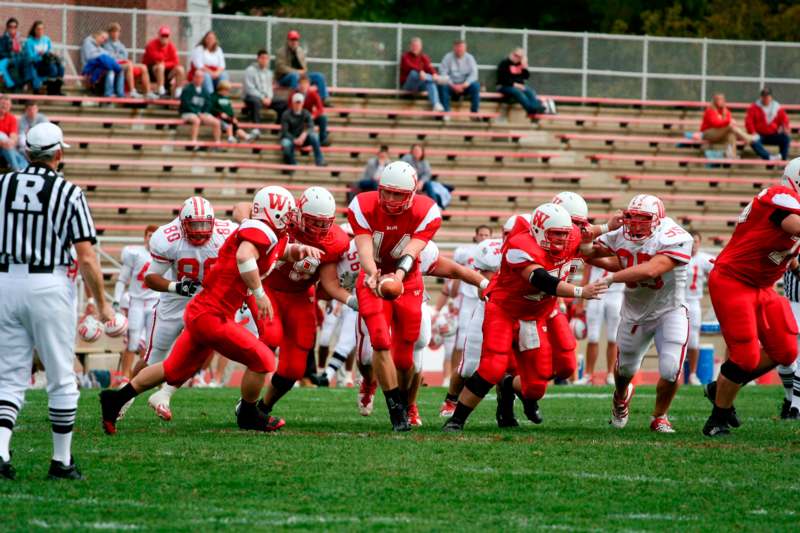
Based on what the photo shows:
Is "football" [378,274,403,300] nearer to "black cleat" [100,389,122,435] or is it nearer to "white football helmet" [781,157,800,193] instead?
"black cleat" [100,389,122,435]

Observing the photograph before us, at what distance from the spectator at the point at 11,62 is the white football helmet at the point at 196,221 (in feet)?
33.8

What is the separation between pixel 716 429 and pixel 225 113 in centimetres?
1236

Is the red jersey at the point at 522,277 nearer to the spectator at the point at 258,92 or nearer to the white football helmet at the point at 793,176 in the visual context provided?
the white football helmet at the point at 793,176

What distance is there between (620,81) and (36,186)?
17485 mm

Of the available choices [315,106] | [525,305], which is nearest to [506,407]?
[525,305]

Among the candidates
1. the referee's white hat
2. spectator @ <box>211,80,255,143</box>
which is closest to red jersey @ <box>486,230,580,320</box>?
the referee's white hat

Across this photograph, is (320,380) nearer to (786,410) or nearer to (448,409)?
(448,409)

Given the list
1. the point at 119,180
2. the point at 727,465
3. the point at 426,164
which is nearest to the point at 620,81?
the point at 426,164

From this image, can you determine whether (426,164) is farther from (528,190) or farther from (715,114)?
(715,114)

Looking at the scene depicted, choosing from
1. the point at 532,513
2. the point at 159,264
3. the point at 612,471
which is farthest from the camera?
the point at 159,264

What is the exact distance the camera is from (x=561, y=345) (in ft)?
29.6

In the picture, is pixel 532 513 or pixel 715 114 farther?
pixel 715 114

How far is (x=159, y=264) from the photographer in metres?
9.28

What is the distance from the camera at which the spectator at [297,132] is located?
1922cm
